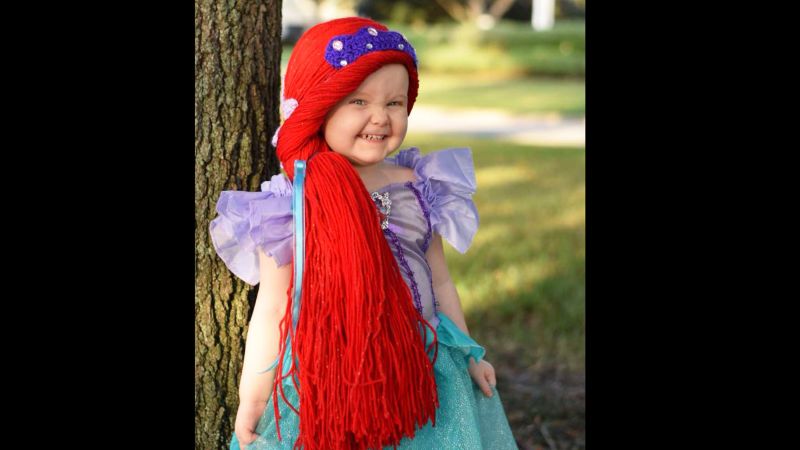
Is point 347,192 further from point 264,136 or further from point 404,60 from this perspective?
point 264,136

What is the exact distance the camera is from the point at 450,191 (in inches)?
91.2

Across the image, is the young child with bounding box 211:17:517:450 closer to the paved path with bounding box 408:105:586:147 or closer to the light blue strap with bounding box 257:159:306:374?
the light blue strap with bounding box 257:159:306:374

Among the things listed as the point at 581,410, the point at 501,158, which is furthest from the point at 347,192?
the point at 501,158

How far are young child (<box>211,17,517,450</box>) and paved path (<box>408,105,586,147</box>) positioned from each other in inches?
278

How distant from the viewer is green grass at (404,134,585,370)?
167 inches

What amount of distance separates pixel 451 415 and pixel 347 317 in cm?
40

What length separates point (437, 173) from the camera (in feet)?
7.53

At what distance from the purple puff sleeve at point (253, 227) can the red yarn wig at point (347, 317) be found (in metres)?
0.08

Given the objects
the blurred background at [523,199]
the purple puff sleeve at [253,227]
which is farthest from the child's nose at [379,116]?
the blurred background at [523,199]

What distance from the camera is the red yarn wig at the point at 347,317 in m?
2.00

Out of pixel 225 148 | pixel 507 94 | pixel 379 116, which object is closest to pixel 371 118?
pixel 379 116

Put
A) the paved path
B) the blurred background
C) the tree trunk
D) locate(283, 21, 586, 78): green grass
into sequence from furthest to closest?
locate(283, 21, 586, 78): green grass, the paved path, the blurred background, the tree trunk

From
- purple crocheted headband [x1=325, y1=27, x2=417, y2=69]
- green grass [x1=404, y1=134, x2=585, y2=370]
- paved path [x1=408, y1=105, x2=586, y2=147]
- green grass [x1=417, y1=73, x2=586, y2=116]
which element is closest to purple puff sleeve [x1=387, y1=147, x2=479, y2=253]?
purple crocheted headband [x1=325, y1=27, x2=417, y2=69]

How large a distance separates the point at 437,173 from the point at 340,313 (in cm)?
50
